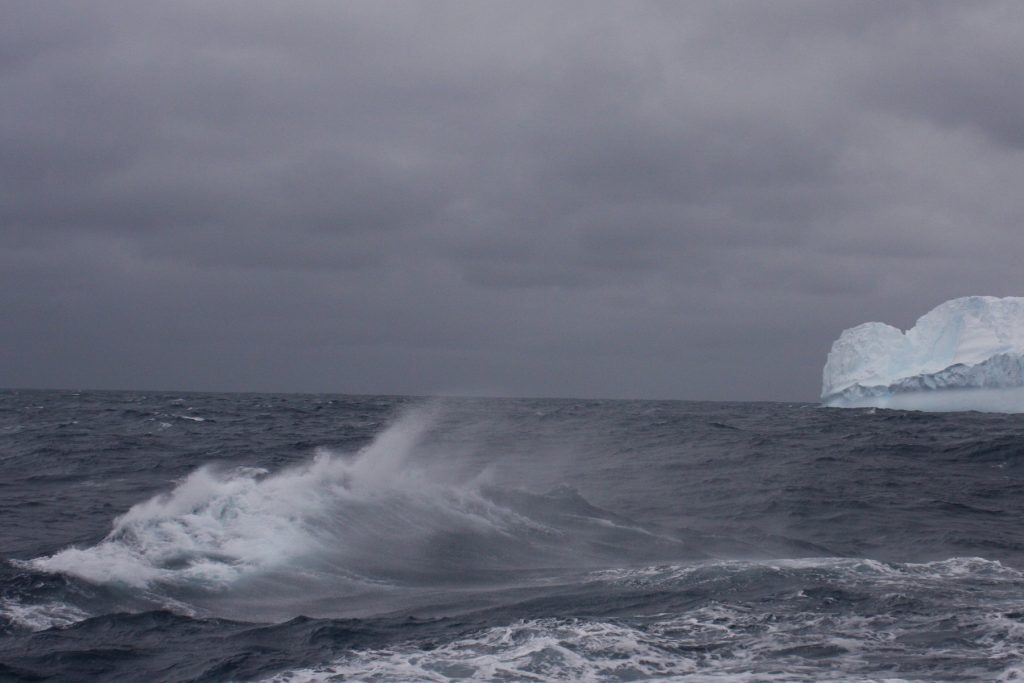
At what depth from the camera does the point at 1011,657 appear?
1101 cm

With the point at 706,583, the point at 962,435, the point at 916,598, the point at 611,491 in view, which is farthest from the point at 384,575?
the point at 962,435

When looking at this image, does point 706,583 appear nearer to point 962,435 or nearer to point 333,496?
point 333,496

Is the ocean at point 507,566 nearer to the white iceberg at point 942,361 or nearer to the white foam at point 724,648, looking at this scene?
the white foam at point 724,648

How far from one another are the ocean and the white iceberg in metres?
39.5

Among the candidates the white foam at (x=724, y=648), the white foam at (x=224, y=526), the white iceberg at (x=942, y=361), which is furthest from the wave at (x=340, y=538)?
the white iceberg at (x=942, y=361)

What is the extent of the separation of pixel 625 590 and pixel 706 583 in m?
1.35

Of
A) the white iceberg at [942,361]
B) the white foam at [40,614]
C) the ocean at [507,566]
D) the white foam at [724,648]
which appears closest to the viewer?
the white foam at [724,648]

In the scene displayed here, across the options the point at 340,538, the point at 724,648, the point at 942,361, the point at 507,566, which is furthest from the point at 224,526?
the point at 942,361

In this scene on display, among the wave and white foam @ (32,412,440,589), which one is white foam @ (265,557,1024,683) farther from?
white foam @ (32,412,440,589)

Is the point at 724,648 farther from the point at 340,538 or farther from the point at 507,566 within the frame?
the point at 340,538

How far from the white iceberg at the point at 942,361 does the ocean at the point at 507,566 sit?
39547 millimetres

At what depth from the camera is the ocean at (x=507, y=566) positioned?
11.2m

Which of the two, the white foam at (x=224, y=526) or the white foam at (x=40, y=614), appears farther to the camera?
the white foam at (x=224, y=526)

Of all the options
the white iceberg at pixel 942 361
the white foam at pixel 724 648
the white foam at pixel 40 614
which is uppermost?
the white iceberg at pixel 942 361
